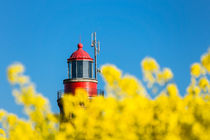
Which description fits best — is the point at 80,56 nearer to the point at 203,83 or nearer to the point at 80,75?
the point at 80,75

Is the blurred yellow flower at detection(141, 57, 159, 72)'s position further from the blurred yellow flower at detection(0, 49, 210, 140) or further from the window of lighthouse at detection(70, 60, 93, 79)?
the window of lighthouse at detection(70, 60, 93, 79)

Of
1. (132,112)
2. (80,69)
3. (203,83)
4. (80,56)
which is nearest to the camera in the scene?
(132,112)

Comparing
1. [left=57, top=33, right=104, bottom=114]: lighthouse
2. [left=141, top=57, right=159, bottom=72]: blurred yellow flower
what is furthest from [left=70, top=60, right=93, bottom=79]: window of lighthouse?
[left=141, top=57, right=159, bottom=72]: blurred yellow flower

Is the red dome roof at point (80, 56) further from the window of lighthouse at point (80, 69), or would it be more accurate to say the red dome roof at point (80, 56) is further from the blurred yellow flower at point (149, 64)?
the blurred yellow flower at point (149, 64)

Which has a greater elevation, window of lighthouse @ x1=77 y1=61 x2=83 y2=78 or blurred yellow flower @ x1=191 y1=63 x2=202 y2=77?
window of lighthouse @ x1=77 y1=61 x2=83 y2=78

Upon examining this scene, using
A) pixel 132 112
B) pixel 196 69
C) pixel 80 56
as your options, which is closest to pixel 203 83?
pixel 196 69

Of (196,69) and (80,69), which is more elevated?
(80,69)

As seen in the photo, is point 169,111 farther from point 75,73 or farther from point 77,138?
point 75,73

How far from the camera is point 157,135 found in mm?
11133

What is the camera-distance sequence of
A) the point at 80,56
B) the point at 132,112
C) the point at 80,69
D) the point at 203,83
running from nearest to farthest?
1. the point at 132,112
2. the point at 203,83
3. the point at 80,56
4. the point at 80,69

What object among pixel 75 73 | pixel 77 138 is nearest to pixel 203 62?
pixel 77 138

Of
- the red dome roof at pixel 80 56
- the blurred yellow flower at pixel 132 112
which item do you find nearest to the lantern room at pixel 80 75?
the red dome roof at pixel 80 56

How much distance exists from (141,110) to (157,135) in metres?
0.94

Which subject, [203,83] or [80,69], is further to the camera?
[80,69]
